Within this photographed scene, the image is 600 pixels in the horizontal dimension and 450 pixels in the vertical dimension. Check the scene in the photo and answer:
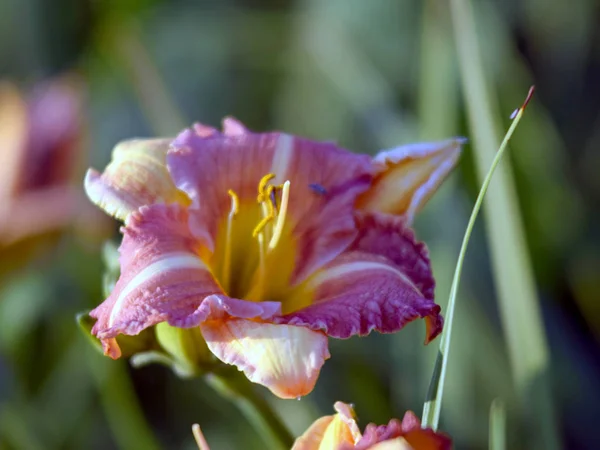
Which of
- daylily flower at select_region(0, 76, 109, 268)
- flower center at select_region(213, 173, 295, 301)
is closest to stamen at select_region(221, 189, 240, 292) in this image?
flower center at select_region(213, 173, 295, 301)

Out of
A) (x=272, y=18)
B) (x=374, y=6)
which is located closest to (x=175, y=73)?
(x=272, y=18)

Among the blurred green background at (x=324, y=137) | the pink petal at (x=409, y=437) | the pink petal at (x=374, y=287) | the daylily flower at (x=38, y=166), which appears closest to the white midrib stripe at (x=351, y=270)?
the pink petal at (x=374, y=287)

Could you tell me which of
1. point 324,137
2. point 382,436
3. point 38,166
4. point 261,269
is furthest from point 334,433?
point 324,137

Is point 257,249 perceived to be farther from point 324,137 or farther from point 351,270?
point 324,137

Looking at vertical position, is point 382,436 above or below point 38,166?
below

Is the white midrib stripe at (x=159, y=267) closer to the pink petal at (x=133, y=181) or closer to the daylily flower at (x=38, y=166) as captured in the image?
the pink petal at (x=133, y=181)

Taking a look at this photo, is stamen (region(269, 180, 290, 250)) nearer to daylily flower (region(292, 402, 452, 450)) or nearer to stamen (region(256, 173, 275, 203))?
stamen (region(256, 173, 275, 203))

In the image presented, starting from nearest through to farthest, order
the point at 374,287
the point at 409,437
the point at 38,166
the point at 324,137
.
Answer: the point at 409,437
the point at 374,287
the point at 38,166
the point at 324,137
